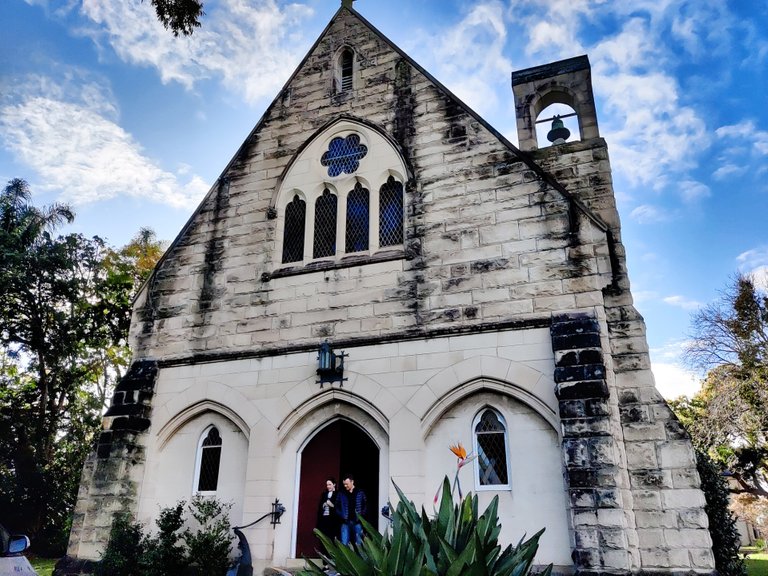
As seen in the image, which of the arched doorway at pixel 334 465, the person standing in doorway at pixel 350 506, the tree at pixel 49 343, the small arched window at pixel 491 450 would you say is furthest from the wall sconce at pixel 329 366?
the tree at pixel 49 343

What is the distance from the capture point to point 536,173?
8.95 meters

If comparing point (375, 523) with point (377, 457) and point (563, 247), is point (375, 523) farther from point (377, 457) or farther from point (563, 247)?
point (563, 247)

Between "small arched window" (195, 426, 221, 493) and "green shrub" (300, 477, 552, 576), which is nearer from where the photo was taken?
"green shrub" (300, 477, 552, 576)

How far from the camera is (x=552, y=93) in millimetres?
10492

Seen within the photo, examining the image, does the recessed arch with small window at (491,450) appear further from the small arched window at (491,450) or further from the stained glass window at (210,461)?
the stained glass window at (210,461)

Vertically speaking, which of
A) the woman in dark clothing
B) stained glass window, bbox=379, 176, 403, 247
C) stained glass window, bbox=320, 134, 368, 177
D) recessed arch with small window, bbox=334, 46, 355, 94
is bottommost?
the woman in dark clothing

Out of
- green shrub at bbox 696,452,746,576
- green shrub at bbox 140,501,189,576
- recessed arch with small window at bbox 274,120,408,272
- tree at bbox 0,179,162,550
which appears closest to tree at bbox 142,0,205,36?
recessed arch with small window at bbox 274,120,408,272

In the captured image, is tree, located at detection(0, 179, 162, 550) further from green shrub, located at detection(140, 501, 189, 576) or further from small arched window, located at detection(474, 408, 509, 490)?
small arched window, located at detection(474, 408, 509, 490)

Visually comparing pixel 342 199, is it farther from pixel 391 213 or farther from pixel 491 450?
pixel 491 450

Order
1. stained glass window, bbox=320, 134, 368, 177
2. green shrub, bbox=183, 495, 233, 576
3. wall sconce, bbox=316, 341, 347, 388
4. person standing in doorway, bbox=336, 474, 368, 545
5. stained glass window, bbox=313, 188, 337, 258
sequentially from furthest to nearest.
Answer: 1. stained glass window, bbox=320, 134, 368, 177
2. stained glass window, bbox=313, 188, 337, 258
3. wall sconce, bbox=316, 341, 347, 388
4. person standing in doorway, bbox=336, 474, 368, 545
5. green shrub, bbox=183, 495, 233, 576

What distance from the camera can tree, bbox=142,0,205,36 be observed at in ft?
23.0

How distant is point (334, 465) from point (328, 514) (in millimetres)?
811

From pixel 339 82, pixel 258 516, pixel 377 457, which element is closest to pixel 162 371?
pixel 258 516

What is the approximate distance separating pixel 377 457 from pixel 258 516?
202 cm
